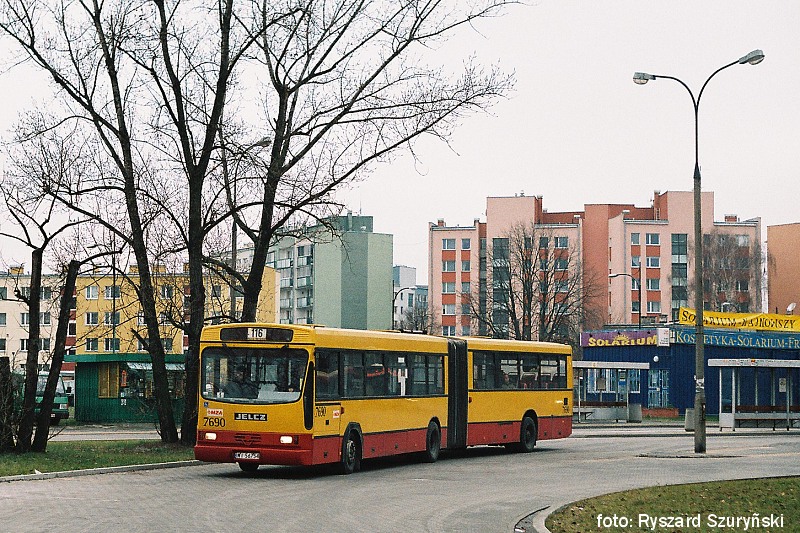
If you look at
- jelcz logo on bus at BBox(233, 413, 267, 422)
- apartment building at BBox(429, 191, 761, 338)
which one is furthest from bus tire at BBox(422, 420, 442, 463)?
apartment building at BBox(429, 191, 761, 338)

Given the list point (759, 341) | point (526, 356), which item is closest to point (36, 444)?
point (526, 356)

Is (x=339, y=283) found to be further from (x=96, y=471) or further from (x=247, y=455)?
(x=247, y=455)

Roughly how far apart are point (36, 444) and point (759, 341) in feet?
142

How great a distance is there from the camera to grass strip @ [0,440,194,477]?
21516mm

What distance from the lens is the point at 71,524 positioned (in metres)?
13.6

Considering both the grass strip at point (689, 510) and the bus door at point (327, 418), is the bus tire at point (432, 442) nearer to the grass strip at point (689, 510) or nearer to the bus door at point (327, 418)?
the bus door at point (327, 418)

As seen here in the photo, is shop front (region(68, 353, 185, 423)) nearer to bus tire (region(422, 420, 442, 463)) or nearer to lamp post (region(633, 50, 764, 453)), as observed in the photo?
bus tire (region(422, 420, 442, 463))

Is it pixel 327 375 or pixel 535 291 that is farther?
pixel 535 291

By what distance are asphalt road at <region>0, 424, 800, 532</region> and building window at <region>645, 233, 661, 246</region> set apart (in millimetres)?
88602

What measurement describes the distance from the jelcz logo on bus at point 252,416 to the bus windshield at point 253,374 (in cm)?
23

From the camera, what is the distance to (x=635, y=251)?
384 ft

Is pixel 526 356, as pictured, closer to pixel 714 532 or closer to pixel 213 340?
pixel 213 340

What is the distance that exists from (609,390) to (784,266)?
200 ft

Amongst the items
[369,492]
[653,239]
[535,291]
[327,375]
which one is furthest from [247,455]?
[653,239]
